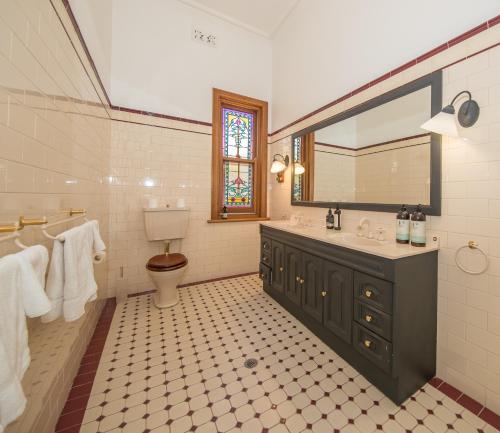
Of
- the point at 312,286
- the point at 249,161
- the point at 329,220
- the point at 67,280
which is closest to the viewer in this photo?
the point at 67,280

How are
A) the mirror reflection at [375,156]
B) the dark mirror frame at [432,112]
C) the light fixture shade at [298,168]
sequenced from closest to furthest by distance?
the dark mirror frame at [432,112], the mirror reflection at [375,156], the light fixture shade at [298,168]

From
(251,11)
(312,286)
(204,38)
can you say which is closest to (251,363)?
(312,286)

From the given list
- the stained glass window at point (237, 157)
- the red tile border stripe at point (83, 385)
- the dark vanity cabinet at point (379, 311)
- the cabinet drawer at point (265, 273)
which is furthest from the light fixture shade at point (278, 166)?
the red tile border stripe at point (83, 385)

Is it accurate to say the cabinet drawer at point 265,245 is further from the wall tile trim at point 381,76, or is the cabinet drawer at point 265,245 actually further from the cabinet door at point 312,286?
the wall tile trim at point 381,76

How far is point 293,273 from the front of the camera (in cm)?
201

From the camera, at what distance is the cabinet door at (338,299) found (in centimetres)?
146

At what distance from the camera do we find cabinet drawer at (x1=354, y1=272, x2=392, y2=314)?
122cm

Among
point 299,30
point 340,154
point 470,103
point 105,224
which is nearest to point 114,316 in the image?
point 105,224

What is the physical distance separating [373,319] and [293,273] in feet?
2.57

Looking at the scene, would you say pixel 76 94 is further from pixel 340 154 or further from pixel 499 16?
pixel 499 16

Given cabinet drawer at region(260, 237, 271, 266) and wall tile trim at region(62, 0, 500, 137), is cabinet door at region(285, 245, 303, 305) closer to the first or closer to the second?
cabinet drawer at region(260, 237, 271, 266)

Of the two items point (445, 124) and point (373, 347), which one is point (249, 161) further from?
point (373, 347)

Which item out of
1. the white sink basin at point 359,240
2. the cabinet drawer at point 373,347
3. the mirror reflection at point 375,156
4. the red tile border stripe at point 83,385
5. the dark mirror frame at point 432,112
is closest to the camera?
the red tile border stripe at point 83,385

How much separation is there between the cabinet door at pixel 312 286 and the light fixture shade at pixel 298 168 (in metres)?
1.15
